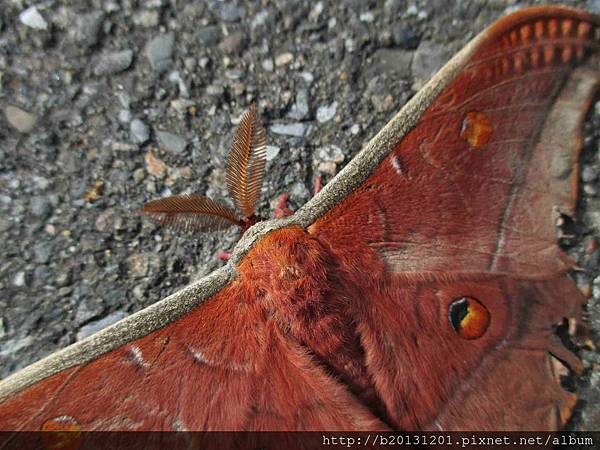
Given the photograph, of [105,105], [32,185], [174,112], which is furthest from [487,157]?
[32,185]

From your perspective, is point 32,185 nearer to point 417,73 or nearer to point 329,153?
point 329,153

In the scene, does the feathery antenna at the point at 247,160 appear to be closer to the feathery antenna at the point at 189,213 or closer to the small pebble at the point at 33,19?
the feathery antenna at the point at 189,213

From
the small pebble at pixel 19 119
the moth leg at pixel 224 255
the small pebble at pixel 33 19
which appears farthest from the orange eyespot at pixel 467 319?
the small pebble at pixel 33 19

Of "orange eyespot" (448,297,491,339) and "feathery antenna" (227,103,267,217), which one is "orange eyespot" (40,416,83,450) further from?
"orange eyespot" (448,297,491,339)

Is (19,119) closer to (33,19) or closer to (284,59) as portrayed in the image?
(33,19)

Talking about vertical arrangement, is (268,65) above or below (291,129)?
above

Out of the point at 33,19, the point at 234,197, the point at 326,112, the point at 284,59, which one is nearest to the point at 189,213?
the point at 234,197

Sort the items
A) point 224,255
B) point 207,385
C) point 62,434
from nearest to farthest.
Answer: point 62,434
point 207,385
point 224,255

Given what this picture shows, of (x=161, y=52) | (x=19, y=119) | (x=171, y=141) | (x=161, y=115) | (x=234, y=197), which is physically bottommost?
(x=234, y=197)

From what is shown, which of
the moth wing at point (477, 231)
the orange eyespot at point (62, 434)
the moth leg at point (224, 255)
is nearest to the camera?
the orange eyespot at point (62, 434)
